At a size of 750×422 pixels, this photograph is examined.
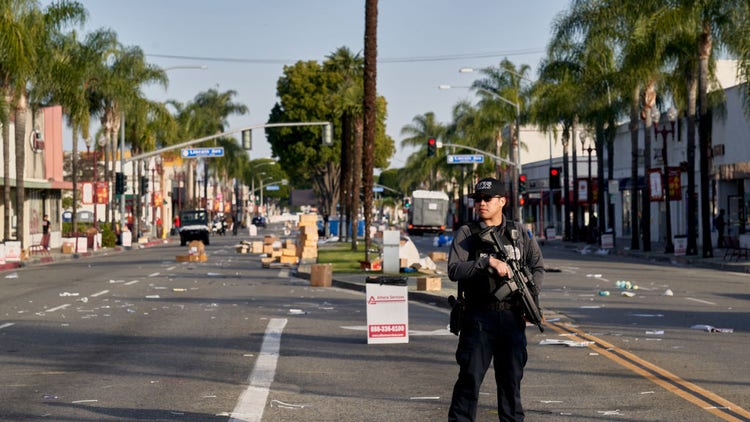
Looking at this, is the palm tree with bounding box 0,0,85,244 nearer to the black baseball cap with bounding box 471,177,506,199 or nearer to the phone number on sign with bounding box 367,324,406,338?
the phone number on sign with bounding box 367,324,406,338

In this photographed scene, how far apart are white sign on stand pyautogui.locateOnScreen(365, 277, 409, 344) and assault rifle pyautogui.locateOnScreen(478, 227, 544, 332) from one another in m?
7.48

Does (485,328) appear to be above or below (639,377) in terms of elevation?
above

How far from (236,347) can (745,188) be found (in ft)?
156

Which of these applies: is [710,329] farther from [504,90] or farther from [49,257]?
[504,90]

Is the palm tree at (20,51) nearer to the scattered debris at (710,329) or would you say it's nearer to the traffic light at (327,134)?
the traffic light at (327,134)

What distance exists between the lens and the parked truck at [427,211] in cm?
10044

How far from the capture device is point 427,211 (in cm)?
10075

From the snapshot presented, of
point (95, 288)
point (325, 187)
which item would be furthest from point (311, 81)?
point (95, 288)

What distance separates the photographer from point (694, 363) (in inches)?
562

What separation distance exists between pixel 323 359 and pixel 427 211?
85858 mm

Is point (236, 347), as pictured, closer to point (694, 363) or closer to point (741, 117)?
point (694, 363)

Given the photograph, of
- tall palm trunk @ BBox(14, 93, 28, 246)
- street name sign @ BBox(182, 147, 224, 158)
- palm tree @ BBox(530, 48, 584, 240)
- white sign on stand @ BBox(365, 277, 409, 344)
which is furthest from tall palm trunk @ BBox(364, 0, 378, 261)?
white sign on stand @ BBox(365, 277, 409, 344)

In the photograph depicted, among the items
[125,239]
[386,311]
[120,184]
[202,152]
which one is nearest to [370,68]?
[202,152]

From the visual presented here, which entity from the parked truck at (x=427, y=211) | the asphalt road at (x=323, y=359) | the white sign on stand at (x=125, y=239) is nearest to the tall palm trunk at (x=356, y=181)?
the white sign on stand at (x=125, y=239)
